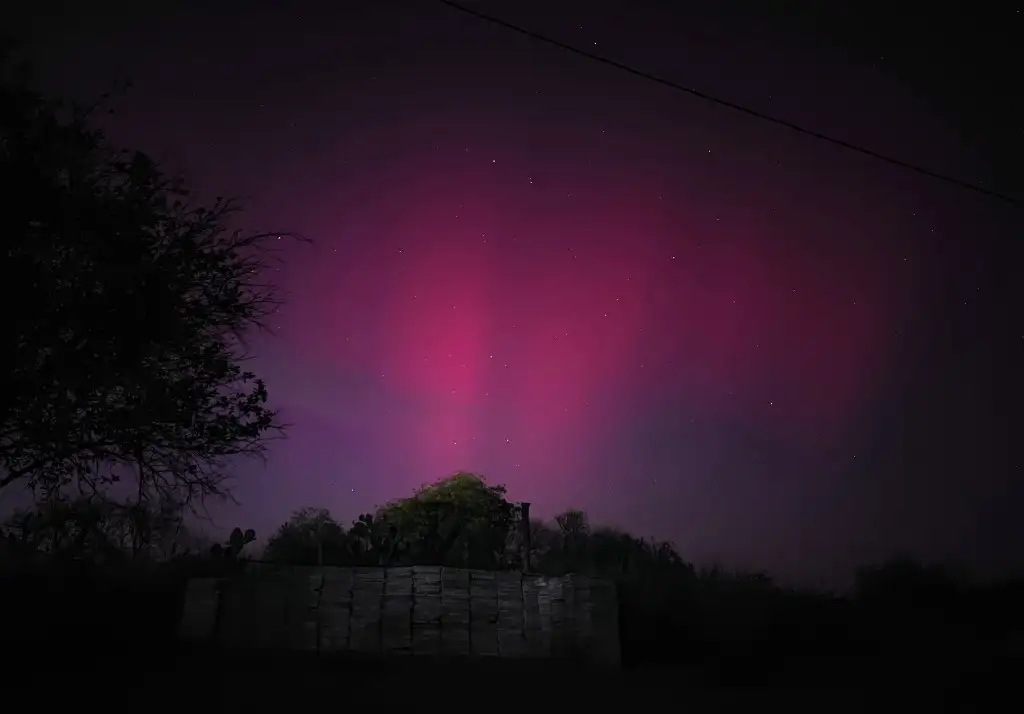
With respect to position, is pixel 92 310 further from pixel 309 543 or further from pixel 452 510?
pixel 452 510

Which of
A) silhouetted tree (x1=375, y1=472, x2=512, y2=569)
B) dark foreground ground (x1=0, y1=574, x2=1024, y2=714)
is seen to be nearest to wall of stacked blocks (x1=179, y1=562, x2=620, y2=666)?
dark foreground ground (x1=0, y1=574, x2=1024, y2=714)

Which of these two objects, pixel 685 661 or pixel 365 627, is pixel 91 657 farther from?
pixel 685 661

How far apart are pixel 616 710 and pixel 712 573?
14137 mm

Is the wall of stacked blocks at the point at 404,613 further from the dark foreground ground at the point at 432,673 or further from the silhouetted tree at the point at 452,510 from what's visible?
the silhouetted tree at the point at 452,510

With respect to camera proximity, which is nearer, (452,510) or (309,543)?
(309,543)

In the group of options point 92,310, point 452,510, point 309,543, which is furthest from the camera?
point 452,510

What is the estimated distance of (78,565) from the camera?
568 inches

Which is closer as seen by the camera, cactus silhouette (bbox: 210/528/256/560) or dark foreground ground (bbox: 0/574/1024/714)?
dark foreground ground (bbox: 0/574/1024/714)

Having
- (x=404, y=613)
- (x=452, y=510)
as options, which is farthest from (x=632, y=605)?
(x=452, y=510)

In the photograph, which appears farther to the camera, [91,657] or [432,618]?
[432,618]

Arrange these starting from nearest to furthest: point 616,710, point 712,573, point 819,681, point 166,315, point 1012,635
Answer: point 616,710, point 166,315, point 819,681, point 1012,635, point 712,573

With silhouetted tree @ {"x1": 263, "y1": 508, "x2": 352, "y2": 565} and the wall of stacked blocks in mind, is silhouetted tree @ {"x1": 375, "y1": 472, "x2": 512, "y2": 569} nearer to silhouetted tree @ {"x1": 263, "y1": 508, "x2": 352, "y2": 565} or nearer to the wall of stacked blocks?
silhouetted tree @ {"x1": 263, "y1": 508, "x2": 352, "y2": 565}

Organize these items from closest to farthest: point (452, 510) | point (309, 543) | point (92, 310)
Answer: point (92, 310)
point (309, 543)
point (452, 510)

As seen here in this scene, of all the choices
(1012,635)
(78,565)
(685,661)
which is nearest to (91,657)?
(78,565)
